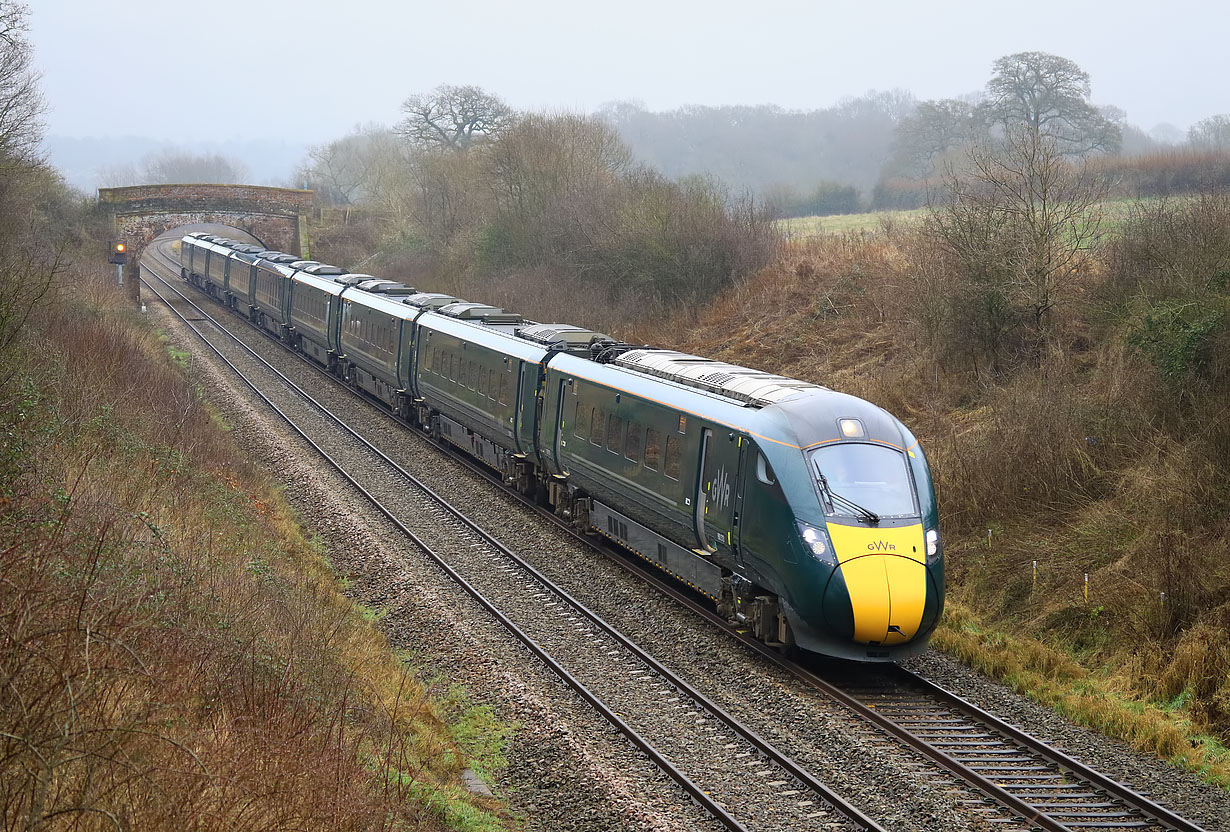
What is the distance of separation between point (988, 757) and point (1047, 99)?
120 ft

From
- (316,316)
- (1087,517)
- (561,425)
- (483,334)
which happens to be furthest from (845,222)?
(1087,517)

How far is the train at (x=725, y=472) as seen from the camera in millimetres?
11023

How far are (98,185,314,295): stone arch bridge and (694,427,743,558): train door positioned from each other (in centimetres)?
4127

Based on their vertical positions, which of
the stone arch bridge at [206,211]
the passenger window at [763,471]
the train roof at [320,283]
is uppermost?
the stone arch bridge at [206,211]

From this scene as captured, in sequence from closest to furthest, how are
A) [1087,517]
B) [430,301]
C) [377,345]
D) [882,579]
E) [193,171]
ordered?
1. [882,579]
2. [1087,517]
3. [430,301]
4. [377,345]
5. [193,171]

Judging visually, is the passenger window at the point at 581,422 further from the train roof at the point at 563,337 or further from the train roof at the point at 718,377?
the train roof at the point at 563,337

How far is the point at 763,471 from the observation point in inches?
461

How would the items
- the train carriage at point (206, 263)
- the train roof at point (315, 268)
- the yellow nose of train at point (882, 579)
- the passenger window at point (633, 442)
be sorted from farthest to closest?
1. the train carriage at point (206, 263)
2. the train roof at point (315, 268)
3. the passenger window at point (633, 442)
4. the yellow nose of train at point (882, 579)

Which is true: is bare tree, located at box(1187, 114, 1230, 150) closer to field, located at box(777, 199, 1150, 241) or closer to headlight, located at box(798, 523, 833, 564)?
field, located at box(777, 199, 1150, 241)

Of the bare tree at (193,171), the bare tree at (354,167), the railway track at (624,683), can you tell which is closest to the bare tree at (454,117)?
the bare tree at (354,167)

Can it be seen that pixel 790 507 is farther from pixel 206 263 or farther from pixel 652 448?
pixel 206 263

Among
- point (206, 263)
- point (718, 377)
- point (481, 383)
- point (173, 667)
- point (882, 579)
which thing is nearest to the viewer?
point (173, 667)

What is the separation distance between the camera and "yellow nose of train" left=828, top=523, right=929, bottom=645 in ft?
35.5

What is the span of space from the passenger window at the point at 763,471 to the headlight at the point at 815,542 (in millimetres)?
668
